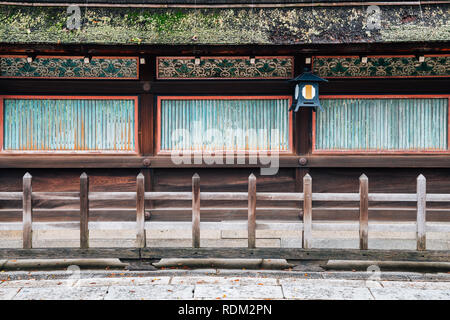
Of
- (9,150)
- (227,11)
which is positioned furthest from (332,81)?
(9,150)

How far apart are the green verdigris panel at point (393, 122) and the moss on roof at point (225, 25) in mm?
1301

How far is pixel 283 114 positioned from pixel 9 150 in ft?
18.0

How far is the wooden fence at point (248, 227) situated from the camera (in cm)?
670

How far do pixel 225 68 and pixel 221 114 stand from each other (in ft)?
2.97

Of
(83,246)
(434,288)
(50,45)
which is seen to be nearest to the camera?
(434,288)

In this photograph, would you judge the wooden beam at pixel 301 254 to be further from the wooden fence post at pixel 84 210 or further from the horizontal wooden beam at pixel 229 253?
the wooden fence post at pixel 84 210

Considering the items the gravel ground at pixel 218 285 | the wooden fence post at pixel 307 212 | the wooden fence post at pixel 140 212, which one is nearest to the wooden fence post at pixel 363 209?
the gravel ground at pixel 218 285

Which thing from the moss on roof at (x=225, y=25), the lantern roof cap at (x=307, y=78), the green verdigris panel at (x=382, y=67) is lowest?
the lantern roof cap at (x=307, y=78)

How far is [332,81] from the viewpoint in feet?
26.4

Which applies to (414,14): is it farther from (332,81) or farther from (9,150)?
(9,150)

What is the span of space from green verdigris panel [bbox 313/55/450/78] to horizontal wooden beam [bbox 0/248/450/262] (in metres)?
3.43

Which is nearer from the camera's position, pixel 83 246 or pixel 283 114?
pixel 83 246

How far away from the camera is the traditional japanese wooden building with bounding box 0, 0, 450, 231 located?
7.98 meters

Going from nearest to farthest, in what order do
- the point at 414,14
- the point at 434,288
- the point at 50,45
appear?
1. the point at 434,288
2. the point at 50,45
3. the point at 414,14
